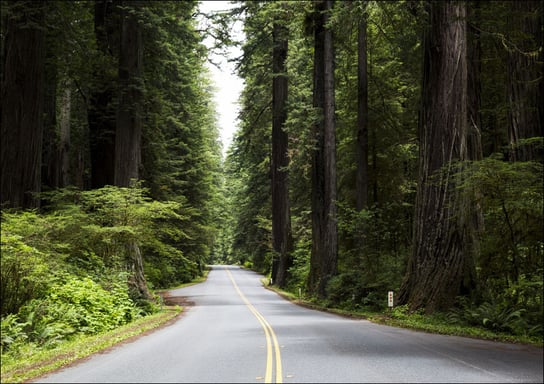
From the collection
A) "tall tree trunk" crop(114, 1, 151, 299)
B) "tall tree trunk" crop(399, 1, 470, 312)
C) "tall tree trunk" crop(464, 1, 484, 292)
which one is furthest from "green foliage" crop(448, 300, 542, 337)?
"tall tree trunk" crop(114, 1, 151, 299)

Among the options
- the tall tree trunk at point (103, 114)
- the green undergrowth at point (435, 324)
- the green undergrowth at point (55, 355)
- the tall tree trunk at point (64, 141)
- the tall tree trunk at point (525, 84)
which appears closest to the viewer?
the green undergrowth at point (55, 355)

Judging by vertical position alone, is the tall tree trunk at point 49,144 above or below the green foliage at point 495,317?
above

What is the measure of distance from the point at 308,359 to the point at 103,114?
17.0 metres

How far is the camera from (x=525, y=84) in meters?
16.3

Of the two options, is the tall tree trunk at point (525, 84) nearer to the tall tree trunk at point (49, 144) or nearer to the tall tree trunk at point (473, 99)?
the tall tree trunk at point (473, 99)

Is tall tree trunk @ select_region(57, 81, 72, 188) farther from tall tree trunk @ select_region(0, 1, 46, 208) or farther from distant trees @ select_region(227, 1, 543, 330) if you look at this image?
distant trees @ select_region(227, 1, 543, 330)

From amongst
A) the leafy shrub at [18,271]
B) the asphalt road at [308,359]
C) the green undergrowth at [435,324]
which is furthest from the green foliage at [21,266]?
the green undergrowth at [435,324]

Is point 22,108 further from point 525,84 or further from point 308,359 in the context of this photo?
point 525,84

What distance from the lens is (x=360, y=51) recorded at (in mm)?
24625

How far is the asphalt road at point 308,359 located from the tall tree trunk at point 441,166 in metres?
2.34

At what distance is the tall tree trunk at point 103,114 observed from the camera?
73.6 ft

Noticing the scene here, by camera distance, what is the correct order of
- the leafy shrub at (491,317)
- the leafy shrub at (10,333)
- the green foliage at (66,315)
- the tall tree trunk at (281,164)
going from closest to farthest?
the leafy shrub at (10,333) → the green foliage at (66,315) → the leafy shrub at (491,317) → the tall tree trunk at (281,164)

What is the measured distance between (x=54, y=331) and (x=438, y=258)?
10380 mm

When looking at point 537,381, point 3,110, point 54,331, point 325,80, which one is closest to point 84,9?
point 3,110
